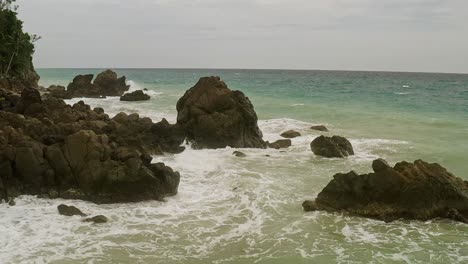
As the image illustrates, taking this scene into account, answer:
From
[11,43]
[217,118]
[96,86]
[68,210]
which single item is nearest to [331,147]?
[217,118]

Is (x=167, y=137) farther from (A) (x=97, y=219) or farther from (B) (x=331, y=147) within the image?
(A) (x=97, y=219)

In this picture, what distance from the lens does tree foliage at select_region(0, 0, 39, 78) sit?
1682 inches

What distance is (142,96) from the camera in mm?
54406

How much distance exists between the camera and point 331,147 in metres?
22.9

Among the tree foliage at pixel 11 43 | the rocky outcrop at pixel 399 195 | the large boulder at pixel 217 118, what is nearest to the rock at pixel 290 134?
the large boulder at pixel 217 118

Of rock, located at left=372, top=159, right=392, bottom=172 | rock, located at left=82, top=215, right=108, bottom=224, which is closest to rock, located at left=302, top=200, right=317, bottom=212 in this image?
rock, located at left=372, top=159, right=392, bottom=172

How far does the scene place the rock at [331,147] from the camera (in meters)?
22.8

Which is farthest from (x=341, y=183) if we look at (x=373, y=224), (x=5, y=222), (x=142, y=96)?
(x=142, y=96)

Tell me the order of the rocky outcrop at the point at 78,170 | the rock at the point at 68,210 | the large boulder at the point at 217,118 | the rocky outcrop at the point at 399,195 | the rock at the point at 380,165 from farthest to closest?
the large boulder at the point at 217,118, the rocky outcrop at the point at 78,170, the rock at the point at 380,165, the rocky outcrop at the point at 399,195, the rock at the point at 68,210

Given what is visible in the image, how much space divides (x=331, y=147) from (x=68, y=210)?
44.9 ft

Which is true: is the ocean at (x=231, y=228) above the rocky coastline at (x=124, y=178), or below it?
below

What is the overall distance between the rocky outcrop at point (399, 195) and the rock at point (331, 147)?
7782 mm

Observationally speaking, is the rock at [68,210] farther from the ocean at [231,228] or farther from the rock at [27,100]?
the rock at [27,100]

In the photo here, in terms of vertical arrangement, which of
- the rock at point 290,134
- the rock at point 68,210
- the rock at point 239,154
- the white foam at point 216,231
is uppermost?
the rock at point 290,134
